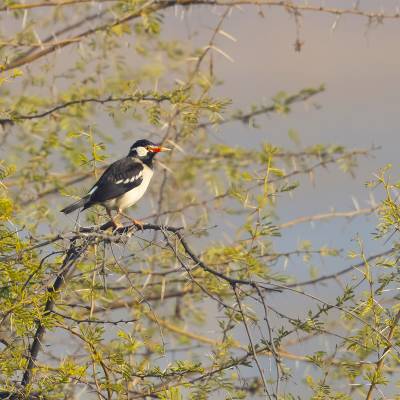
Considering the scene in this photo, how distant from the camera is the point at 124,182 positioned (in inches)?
312

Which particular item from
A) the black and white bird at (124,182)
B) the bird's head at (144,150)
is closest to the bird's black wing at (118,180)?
the black and white bird at (124,182)

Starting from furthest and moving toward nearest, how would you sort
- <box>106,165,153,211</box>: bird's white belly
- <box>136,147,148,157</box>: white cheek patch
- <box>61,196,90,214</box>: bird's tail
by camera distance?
<box>136,147,148,157</box>: white cheek patch < <box>106,165,153,211</box>: bird's white belly < <box>61,196,90,214</box>: bird's tail

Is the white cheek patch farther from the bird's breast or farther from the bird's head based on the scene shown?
the bird's breast

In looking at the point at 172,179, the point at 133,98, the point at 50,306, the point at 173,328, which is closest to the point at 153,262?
the point at 173,328

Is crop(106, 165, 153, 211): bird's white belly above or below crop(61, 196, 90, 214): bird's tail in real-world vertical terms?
above

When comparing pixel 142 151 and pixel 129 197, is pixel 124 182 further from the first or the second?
pixel 142 151

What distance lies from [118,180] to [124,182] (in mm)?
60

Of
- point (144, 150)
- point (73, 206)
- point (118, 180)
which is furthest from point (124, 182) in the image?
point (144, 150)

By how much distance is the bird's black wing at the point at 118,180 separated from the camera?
24.6 ft

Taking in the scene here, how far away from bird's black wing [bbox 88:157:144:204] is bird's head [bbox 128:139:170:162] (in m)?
0.18

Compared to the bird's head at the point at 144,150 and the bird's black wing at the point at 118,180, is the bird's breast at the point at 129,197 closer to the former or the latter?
the bird's black wing at the point at 118,180

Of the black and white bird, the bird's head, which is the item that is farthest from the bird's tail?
the bird's head

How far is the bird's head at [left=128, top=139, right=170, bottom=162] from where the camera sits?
852 cm

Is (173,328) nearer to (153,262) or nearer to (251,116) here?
(153,262)
